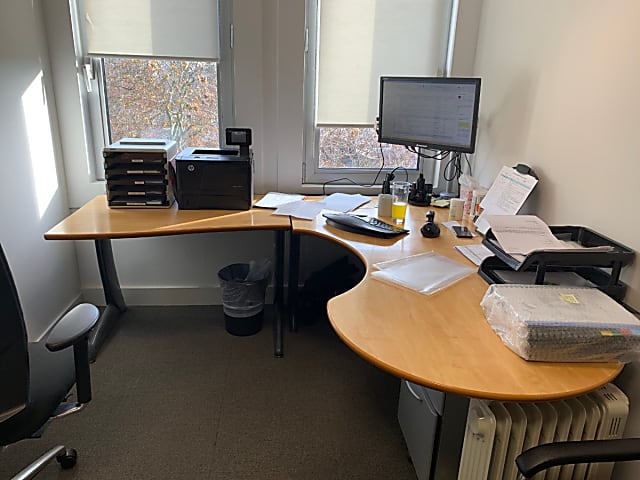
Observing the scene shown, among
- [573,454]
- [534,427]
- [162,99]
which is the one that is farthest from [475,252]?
[162,99]

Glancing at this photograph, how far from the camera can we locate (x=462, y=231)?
7.43 ft

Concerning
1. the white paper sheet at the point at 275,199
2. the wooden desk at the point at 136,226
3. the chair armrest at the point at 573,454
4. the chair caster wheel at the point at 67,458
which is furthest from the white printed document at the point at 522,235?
the chair caster wheel at the point at 67,458

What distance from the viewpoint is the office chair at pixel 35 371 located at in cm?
124

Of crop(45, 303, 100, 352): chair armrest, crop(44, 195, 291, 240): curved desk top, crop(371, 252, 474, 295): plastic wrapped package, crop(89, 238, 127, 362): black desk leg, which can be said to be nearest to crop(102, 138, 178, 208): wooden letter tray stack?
crop(44, 195, 291, 240): curved desk top

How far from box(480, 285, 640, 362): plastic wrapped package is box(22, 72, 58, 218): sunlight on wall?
2393mm

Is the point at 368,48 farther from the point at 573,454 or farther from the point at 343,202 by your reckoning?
the point at 573,454

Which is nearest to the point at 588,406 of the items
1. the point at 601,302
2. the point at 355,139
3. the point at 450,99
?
the point at 601,302

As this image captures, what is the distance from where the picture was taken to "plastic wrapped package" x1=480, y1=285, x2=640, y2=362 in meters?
1.25

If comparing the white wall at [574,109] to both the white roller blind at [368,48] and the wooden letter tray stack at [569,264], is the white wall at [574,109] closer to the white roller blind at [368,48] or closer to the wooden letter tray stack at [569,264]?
the wooden letter tray stack at [569,264]

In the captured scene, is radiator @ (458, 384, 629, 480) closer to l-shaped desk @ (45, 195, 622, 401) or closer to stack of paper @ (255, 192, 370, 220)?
l-shaped desk @ (45, 195, 622, 401)

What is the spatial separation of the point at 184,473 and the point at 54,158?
1889mm

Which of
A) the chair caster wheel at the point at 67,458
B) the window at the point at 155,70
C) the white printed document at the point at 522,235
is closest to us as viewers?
the white printed document at the point at 522,235

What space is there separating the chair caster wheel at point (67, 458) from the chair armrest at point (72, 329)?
0.68m

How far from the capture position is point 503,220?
181 centimetres
